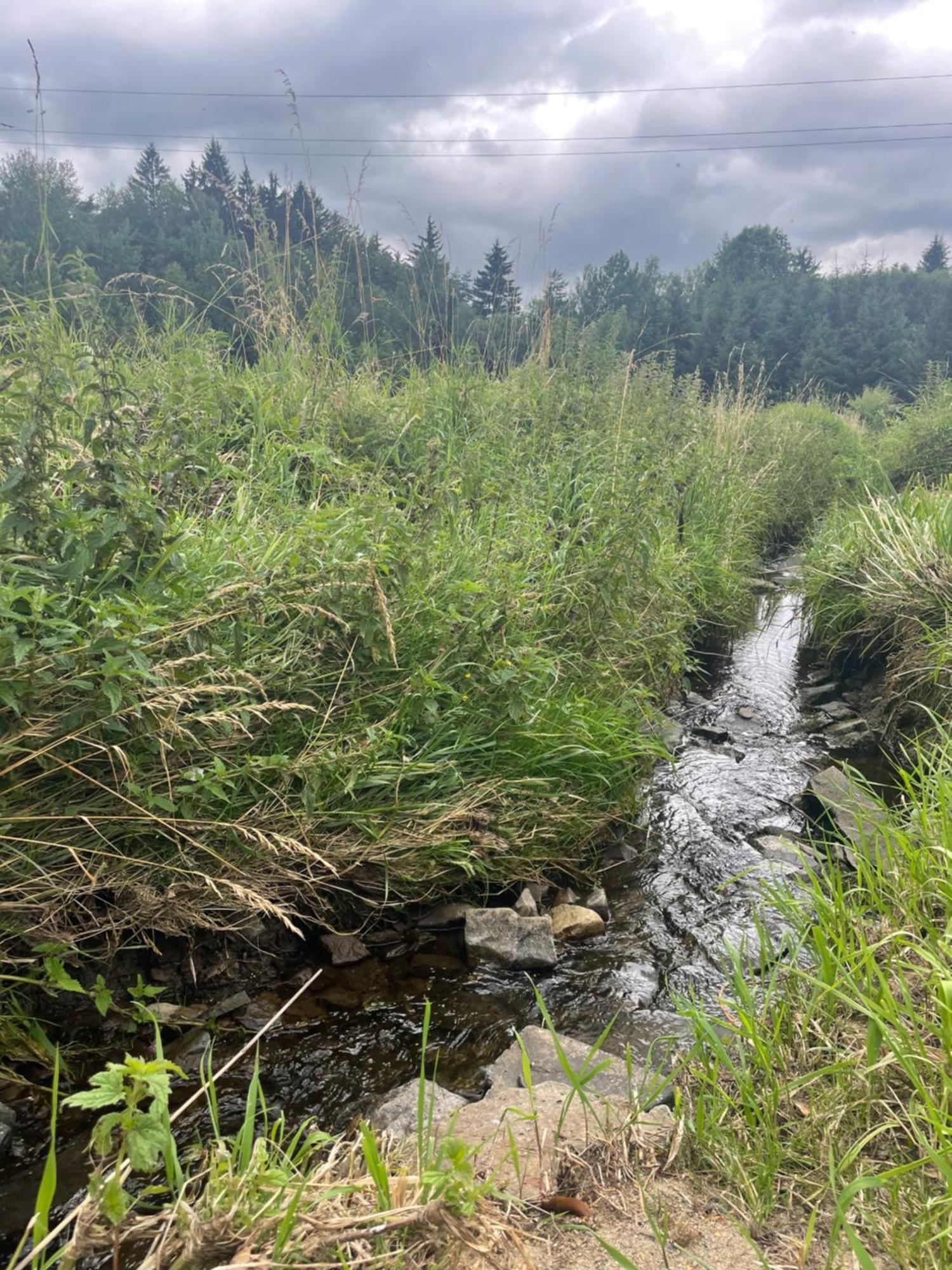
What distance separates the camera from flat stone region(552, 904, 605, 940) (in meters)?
3.04

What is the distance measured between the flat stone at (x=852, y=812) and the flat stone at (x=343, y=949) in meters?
1.67

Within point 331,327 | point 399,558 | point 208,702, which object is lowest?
point 208,702

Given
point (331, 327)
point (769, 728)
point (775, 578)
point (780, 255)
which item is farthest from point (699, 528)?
point (780, 255)

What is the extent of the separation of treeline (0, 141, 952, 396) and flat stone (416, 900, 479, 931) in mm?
2812

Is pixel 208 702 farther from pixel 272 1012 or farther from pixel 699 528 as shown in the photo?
pixel 699 528

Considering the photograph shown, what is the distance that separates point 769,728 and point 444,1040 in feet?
11.7

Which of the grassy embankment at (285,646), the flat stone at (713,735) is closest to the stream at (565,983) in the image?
the grassy embankment at (285,646)

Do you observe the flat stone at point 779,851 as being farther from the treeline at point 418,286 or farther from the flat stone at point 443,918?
the treeline at point 418,286

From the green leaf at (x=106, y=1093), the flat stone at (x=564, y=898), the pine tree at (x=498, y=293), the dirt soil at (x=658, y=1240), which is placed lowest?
the flat stone at (x=564, y=898)

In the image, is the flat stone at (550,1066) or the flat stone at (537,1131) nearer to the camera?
the flat stone at (537,1131)

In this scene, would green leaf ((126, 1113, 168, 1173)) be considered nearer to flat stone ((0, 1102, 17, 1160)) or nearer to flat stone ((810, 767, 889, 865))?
flat stone ((0, 1102, 17, 1160))

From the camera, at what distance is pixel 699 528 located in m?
7.70

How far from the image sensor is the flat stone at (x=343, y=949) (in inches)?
109

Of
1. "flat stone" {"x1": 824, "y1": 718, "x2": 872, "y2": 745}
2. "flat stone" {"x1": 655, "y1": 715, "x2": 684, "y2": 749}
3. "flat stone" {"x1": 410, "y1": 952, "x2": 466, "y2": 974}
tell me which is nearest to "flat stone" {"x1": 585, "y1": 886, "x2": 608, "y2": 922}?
"flat stone" {"x1": 410, "y1": 952, "x2": 466, "y2": 974}
